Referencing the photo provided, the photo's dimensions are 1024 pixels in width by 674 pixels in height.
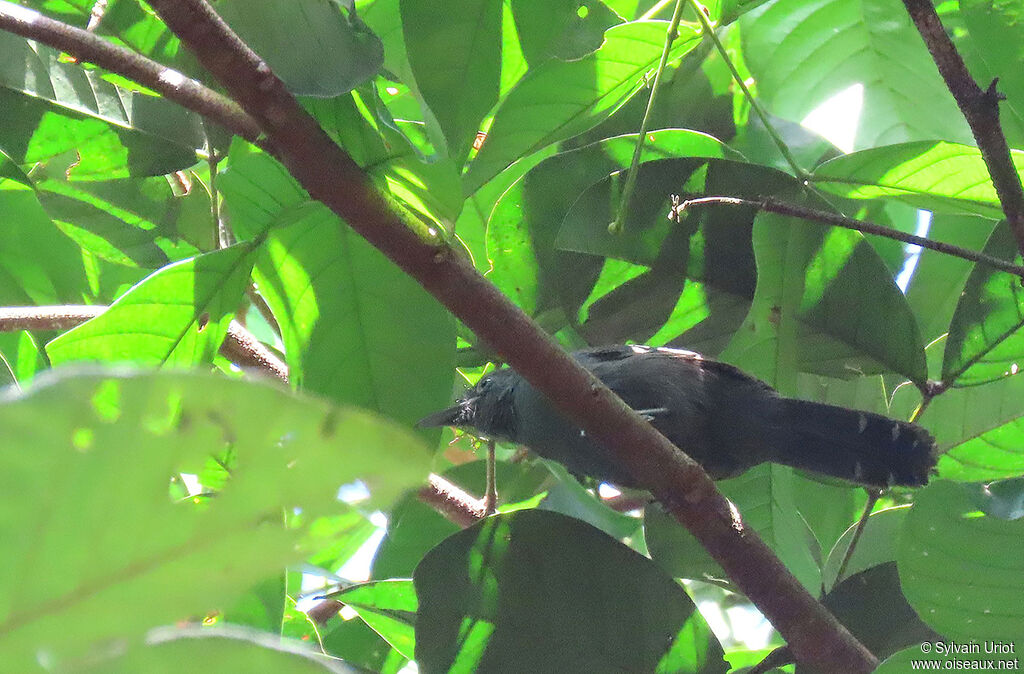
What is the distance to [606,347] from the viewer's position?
6.73 feet

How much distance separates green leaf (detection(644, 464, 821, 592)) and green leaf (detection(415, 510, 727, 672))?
0.27 metres

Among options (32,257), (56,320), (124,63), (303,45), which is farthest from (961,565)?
(32,257)

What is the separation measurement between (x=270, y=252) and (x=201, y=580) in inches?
50.1

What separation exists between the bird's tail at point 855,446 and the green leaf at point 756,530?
0.25 ft

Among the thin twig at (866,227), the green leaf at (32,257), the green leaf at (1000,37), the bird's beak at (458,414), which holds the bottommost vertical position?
the bird's beak at (458,414)

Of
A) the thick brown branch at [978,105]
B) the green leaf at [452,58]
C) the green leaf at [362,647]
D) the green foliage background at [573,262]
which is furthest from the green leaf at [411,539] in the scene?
the thick brown branch at [978,105]

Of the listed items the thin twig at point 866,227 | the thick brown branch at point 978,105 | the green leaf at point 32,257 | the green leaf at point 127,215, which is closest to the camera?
the thick brown branch at point 978,105

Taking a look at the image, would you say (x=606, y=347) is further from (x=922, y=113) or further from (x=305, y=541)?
(x=305, y=541)

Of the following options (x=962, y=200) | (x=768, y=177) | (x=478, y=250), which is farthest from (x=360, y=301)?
(x=962, y=200)

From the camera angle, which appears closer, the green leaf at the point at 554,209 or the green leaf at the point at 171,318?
the green leaf at the point at 171,318

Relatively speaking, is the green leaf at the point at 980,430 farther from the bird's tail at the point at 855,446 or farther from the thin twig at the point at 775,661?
the thin twig at the point at 775,661

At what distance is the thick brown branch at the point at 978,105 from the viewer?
1133 millimetres

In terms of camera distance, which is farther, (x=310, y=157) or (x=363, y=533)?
(x=363, y=533)

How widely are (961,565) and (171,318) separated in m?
1.34
